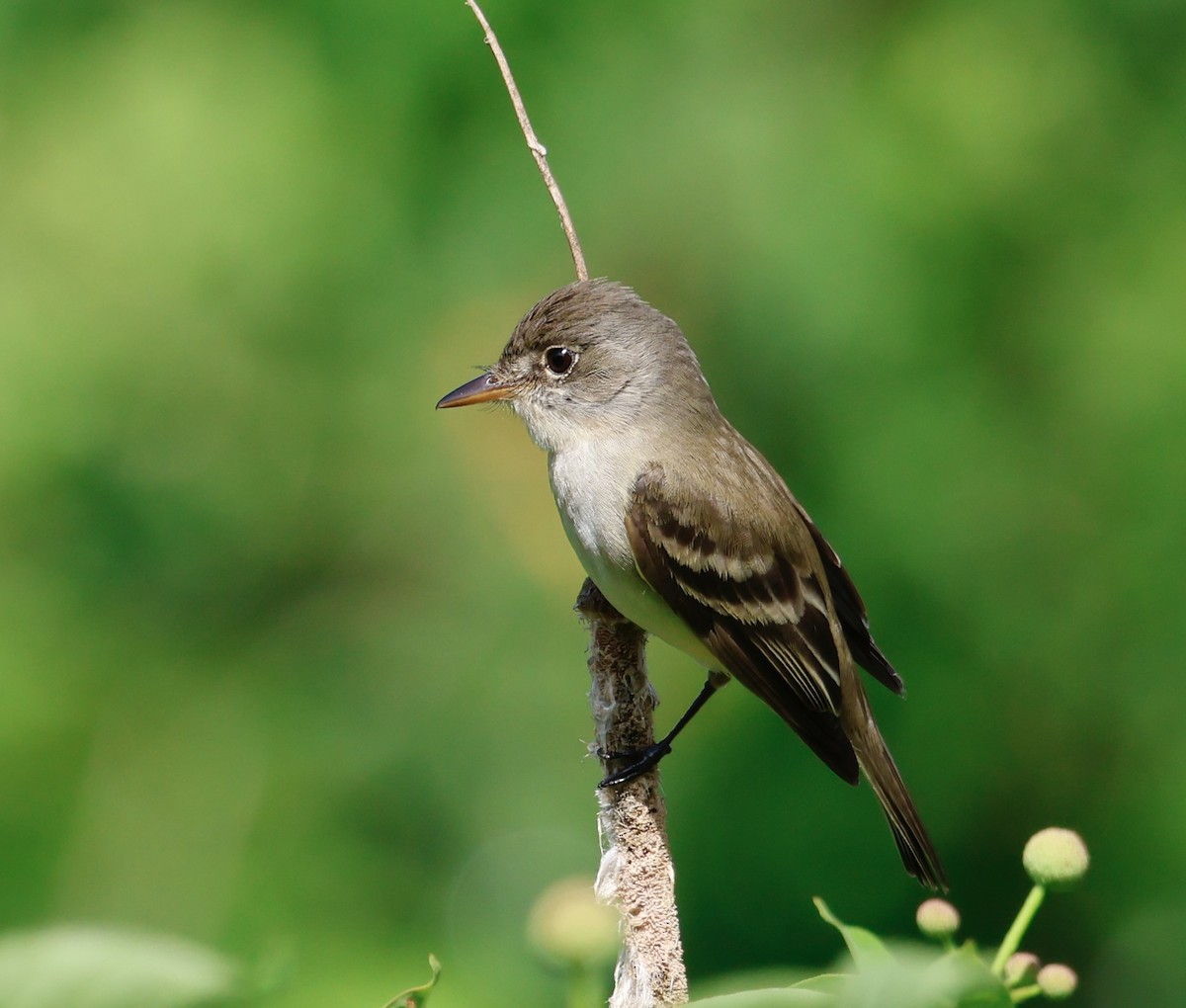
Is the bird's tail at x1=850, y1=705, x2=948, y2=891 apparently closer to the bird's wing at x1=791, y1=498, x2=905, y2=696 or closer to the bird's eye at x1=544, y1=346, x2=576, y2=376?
the bird's wing at x1=791, y1=498, x2=905, y2=696

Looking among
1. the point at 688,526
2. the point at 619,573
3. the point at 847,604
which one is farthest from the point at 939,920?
the point at 847,604

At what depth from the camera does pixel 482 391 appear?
138 inches

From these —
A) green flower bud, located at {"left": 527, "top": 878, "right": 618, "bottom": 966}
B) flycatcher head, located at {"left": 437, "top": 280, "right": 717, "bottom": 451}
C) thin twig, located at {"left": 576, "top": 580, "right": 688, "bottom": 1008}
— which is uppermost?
flycatcher head, located at {"left": 437, "top": 280, "right": 717, "bottom": 451}

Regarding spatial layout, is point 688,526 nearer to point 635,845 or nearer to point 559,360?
point 559,360

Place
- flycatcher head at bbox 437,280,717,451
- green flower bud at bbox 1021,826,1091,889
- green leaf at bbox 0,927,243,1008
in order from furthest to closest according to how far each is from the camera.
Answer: flycatcher head at bbox 437,280,717,451 < green flower bud at bbox 1021,826,1091,889 < green leaf at bbox 0,927,243,1008

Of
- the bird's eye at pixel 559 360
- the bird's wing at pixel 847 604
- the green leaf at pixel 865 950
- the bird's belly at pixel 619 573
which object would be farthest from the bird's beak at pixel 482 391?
the green leaf at pixel 865 950

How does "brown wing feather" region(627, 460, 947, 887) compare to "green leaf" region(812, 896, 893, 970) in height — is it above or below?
above

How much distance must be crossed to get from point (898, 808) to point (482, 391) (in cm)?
137

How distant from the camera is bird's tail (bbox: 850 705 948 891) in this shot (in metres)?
3.15

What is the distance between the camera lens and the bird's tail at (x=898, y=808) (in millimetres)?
3154

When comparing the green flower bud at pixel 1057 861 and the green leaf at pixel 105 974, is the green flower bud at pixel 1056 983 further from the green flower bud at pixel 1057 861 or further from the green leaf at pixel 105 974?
the green leaf at pixel 105 974

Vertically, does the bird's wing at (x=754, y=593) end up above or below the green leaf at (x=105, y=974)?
above

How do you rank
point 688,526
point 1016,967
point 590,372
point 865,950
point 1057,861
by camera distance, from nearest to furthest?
point 865,950 < point 1016,967 < point 1057,861 < point 688,526 < point 590,372

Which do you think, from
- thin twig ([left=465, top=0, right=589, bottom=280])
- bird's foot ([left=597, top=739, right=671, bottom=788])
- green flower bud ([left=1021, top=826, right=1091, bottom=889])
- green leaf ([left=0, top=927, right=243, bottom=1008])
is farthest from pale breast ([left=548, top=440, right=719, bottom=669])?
green leaf ([left=0, top=927, right=243, bottom=1008])
